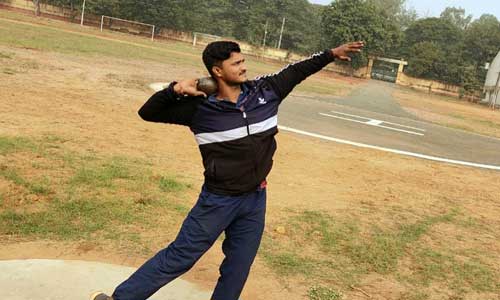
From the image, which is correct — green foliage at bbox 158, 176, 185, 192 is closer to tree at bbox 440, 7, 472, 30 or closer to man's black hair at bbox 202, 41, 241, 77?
man's black hair at bbox 202, 41, 241, 77

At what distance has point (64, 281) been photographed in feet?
11.2

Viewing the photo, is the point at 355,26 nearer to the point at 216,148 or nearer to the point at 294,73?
the point at 294,73

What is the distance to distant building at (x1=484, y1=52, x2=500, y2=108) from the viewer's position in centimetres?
4325

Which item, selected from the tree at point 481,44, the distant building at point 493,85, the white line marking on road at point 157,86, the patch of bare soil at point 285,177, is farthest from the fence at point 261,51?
the patch of bare soil at point 285,177

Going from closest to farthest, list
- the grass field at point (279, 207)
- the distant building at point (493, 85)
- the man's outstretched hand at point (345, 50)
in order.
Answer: the man's outstretched hand at point (345, 50) → the grass field at point (279, 207) → the distant building at point (493, 85)

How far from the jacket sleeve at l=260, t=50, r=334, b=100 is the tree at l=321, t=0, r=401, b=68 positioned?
5278cm

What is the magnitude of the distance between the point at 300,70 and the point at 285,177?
4.09 metres

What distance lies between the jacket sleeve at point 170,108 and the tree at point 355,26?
2106 inches

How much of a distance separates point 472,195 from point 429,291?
13.2 ft

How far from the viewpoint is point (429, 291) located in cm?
413

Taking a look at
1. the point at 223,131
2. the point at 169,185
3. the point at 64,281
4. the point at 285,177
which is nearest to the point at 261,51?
the point at 285,177

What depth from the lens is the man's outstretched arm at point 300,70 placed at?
10.1 ft

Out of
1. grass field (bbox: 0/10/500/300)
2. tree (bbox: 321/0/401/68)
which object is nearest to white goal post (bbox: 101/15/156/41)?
tree (bbox: 321/0/401/68)

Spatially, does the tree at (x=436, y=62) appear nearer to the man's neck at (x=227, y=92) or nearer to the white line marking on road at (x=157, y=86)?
the white line marking on road at (x=157, y=86)
